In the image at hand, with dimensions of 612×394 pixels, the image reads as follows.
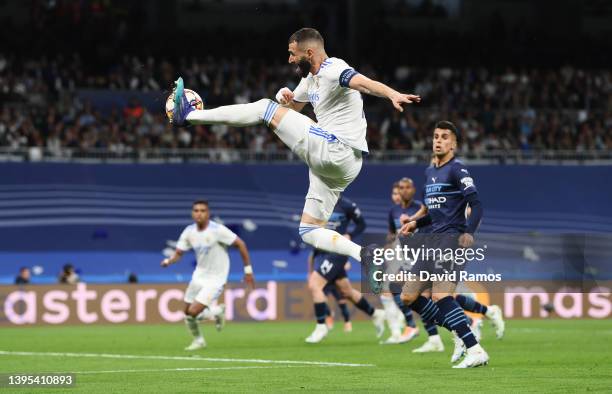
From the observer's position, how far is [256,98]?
35750mm

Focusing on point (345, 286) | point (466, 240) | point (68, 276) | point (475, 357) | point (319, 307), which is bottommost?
point (68, 276)

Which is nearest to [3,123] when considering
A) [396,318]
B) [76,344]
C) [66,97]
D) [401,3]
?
[66,97]

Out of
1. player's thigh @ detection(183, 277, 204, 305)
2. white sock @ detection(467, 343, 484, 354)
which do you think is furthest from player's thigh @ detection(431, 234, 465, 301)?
player's thigh @ detection(183, 277, 204, 305)

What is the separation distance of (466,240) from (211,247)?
682cm

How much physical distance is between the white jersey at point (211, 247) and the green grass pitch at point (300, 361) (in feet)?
3.82

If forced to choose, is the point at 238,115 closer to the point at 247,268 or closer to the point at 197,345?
the point at 247,268

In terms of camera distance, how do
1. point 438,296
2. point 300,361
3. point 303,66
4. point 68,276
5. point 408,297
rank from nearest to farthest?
1. point 303,66
2. point 438,296
3. point 408,297
4. point 300,361
5. point 68,276

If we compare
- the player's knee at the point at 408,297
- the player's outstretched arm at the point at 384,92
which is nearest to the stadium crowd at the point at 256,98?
the player's knee at the point at 408,297

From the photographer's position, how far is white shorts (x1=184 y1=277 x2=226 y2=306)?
695 inches

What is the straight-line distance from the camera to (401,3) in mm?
46719

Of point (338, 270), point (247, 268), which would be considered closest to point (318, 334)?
point (338, 270)

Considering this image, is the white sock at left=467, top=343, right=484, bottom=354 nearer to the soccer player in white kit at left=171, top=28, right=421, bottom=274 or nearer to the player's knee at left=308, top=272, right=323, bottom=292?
the soccer player in white kit at left=171, top=28, right=421, bottom=274

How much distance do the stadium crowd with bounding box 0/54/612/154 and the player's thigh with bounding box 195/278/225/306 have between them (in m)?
13.6

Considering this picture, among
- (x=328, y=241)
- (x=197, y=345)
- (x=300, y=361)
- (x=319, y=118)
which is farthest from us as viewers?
(x=197, y=345)
